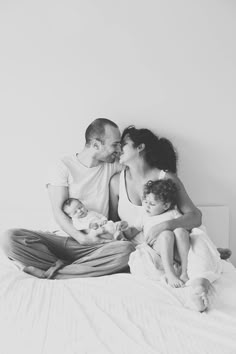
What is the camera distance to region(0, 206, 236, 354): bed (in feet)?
4.21

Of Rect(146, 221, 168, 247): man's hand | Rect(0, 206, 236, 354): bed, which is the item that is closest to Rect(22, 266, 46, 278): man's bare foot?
Rect(0, 206, 236, 354): bed

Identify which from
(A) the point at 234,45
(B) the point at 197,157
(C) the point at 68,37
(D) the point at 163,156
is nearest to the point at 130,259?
(D) the point at 163,156

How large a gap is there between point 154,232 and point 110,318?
0.79 meters

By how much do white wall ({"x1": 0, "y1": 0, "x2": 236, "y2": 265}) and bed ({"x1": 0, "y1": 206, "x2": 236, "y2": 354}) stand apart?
2.73 ft

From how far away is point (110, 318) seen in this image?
4.82 ft

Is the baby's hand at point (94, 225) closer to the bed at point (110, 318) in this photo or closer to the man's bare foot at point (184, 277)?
the bed at point (110, 318)

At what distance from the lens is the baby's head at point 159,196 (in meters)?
2.23

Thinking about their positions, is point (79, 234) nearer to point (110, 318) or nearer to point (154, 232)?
point (154, 232)

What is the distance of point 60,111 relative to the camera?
2578 millimetres

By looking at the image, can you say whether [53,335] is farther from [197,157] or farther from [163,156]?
[197,157]

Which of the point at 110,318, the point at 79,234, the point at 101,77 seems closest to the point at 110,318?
the point at 110,318

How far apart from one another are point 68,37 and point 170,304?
1648mm

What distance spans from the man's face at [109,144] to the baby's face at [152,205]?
0.37 m

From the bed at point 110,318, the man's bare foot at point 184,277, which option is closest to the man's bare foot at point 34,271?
the bed at point 110,318
